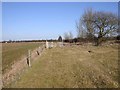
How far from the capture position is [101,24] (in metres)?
52.8

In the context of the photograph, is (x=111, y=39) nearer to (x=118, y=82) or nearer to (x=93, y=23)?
(x=93, y=23)

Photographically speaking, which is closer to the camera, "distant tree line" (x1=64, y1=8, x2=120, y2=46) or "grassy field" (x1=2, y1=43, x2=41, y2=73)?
"grassy field" (x1=2, y1=43, x2=41, y2=73)

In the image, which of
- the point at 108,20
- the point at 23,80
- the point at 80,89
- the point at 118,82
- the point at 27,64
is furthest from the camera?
the point at 108,20

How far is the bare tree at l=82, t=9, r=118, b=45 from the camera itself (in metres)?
52.3

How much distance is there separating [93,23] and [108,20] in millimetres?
3625

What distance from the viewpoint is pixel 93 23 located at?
5384 centimetres

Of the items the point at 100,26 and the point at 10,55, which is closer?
the point at 10,55

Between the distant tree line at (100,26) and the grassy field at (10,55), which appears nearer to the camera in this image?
the grassy field at (10,55)

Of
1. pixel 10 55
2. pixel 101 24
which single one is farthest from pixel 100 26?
pixel 10 55

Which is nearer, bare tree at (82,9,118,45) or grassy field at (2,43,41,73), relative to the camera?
grassy field at (2,43,41,73)

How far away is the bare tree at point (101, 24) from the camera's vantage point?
172ft

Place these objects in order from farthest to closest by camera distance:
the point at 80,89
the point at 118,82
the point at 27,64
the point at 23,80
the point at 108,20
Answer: the point at 108,20, the point at 27,64, the point at 23,80, the point at 118,82, the point at 80,89

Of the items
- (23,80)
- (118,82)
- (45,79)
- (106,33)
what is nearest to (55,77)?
(45,79)

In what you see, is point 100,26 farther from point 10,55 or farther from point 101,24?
point 10,55
